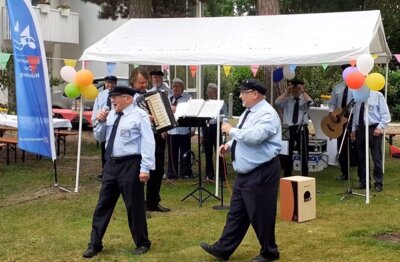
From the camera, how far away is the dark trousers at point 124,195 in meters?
5.82

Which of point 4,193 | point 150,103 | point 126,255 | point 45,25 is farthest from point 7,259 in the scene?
point 45,25

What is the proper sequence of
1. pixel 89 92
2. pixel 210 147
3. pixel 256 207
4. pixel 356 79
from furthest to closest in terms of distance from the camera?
pixel 210 147 → pixel 89 92 → pixel 356 79 → pixel 256 207

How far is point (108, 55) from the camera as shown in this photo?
9234mm

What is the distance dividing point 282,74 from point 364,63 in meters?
4.69

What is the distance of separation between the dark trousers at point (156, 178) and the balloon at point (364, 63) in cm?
277

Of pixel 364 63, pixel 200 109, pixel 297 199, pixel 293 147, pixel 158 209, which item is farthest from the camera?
pixel 293 147

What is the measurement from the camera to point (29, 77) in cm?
885

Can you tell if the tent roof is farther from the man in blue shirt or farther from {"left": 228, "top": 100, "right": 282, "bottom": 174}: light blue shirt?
{"left": 228, "top": 100, "right": 282, "bottom": 174}: light blue shirt

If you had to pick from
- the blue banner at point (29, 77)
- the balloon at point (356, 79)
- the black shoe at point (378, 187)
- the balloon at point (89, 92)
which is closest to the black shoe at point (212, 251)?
the balloon at point (356, 79)

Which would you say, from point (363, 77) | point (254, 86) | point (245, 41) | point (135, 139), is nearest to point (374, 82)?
point (363, 77)

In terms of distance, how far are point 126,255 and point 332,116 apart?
18.4 ft

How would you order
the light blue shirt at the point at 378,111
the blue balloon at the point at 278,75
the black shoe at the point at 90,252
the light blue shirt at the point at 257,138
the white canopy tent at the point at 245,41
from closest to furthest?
1. the light blue shirt at the point at 257,138
2. the black shoe at the point at 90,252
3. the white canopy tent at the point at 245,41
4. the light blue shirt at the point at 378,111
5. the blue balloon at the point at 278,75

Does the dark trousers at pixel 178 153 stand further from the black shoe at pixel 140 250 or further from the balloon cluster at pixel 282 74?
the black shoe at pixel 140 250

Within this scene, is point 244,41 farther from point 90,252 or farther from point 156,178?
point 90,252
